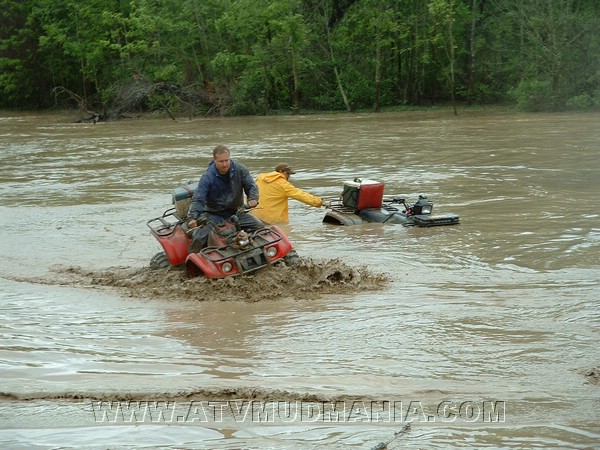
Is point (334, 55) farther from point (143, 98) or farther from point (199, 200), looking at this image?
point (199, 200)

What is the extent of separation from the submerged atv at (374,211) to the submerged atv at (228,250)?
321 centimetres

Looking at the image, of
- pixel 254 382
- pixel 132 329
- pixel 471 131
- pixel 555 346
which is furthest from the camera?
pixel 471 131

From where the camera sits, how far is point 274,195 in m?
12.8

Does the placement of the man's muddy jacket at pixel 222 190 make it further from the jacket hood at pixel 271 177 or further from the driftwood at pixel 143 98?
the driftwood at pixel 143 98

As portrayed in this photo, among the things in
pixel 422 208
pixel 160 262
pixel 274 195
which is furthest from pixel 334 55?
pixel 160 262

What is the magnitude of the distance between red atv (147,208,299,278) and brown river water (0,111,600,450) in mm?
168

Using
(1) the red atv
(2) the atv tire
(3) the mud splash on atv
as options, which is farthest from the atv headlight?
(2) the atv tire

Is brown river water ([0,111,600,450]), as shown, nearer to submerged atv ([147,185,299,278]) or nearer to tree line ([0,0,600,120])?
submerged atv ([147,185,299,278])

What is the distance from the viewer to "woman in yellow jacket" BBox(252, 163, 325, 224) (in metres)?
12.5

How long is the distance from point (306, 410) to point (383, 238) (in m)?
6.37

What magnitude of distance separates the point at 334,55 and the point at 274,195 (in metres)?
29.9

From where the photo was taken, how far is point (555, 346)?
698 centimetres

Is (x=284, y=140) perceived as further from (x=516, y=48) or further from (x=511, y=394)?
(x=511, y=394)

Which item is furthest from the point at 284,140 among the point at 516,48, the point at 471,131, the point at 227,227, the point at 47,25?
the point at 47,25
